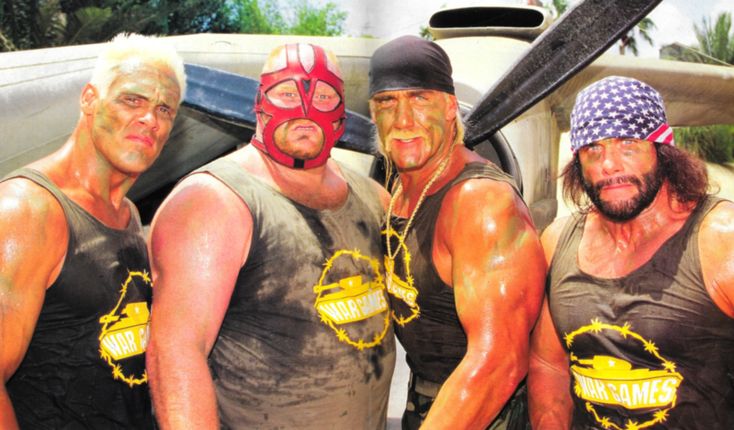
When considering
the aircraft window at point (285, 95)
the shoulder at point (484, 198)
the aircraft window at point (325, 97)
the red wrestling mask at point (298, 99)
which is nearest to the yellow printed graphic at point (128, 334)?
the red wrestling mask at point (298, 99)

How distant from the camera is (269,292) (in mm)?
2896

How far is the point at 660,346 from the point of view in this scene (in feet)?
8.92

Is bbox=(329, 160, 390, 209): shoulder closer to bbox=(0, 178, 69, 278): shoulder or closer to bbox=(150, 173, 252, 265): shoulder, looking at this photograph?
bbox=(150, 173, 252, 265): shoulder

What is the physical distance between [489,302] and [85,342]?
1588 mm

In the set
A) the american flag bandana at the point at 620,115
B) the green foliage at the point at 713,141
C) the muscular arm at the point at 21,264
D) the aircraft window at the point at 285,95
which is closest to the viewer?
the muscular arm at the point at 21,264

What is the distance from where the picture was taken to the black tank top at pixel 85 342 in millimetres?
2781

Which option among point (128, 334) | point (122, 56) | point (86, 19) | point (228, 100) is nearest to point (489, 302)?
point (128, 334)

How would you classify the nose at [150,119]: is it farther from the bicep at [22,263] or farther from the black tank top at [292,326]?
the bicep at [22,263]

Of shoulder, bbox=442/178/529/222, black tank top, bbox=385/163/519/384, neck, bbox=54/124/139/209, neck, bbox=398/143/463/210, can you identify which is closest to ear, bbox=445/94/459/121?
neck, bbox=398/143/463/210

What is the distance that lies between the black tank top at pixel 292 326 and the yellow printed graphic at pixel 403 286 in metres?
0.23

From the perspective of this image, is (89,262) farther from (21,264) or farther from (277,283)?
(277,283)

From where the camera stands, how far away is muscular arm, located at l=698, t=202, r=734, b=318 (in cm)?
261

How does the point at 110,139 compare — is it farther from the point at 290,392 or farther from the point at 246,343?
the point at 290,392

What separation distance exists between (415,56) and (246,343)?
4.70 feet
